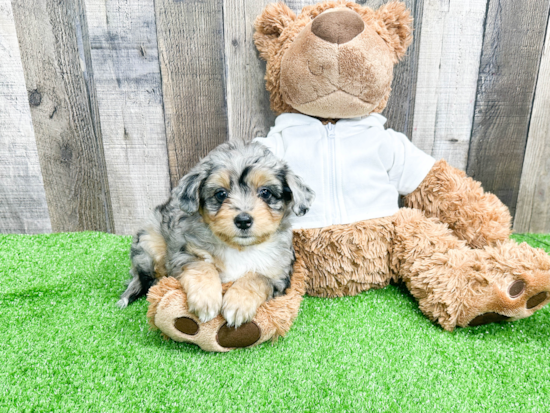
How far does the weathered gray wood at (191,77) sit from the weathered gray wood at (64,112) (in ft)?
2.10

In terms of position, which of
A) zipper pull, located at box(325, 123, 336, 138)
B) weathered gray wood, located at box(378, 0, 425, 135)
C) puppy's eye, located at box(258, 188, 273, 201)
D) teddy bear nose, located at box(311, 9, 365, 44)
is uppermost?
teddy bear nose, located at box(311, 9, 365, 44)

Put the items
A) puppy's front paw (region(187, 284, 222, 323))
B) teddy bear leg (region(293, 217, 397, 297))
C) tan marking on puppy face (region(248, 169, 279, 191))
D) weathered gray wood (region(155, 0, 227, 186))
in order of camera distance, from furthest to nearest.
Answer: weathered gray wood (region(155, 0, 227, 186))
teddy bear leg (region(293, 217, 397, 297))
tan marking on puppy face (region(248, 169, 279, 191))
puppy's front paw (region(187, 284, 222, 323))

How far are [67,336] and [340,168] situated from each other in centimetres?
200

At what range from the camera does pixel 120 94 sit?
3066 mm

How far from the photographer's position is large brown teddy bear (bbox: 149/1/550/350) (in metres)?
2.22

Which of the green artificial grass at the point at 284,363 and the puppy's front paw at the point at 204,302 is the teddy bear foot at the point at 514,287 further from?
the puppy's front paw at the point at 204,302

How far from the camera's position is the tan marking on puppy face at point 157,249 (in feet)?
8.51

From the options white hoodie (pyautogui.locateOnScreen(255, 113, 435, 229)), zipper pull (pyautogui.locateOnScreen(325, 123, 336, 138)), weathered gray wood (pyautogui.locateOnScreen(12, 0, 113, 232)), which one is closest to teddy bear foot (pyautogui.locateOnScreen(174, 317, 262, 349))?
white hoodie (pyautogui.locateOnScreen(255, 113, 435, 229))

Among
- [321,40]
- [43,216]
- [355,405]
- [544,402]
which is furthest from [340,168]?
[43,216]

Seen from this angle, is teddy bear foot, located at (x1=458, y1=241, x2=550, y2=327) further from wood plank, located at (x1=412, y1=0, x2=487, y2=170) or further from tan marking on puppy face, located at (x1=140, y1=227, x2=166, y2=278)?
tan marking on puppy face, located at (x1=140, y1=227, x2=166, y2=278)

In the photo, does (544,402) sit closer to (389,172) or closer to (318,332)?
(318,332)

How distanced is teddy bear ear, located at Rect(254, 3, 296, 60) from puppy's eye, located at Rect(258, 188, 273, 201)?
3.76ft

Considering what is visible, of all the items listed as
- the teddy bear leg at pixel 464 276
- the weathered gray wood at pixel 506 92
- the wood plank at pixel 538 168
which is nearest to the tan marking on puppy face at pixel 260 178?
the teddy bear leg at pixel 464 276

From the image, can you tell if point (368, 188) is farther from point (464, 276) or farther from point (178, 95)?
point (178, 95)
